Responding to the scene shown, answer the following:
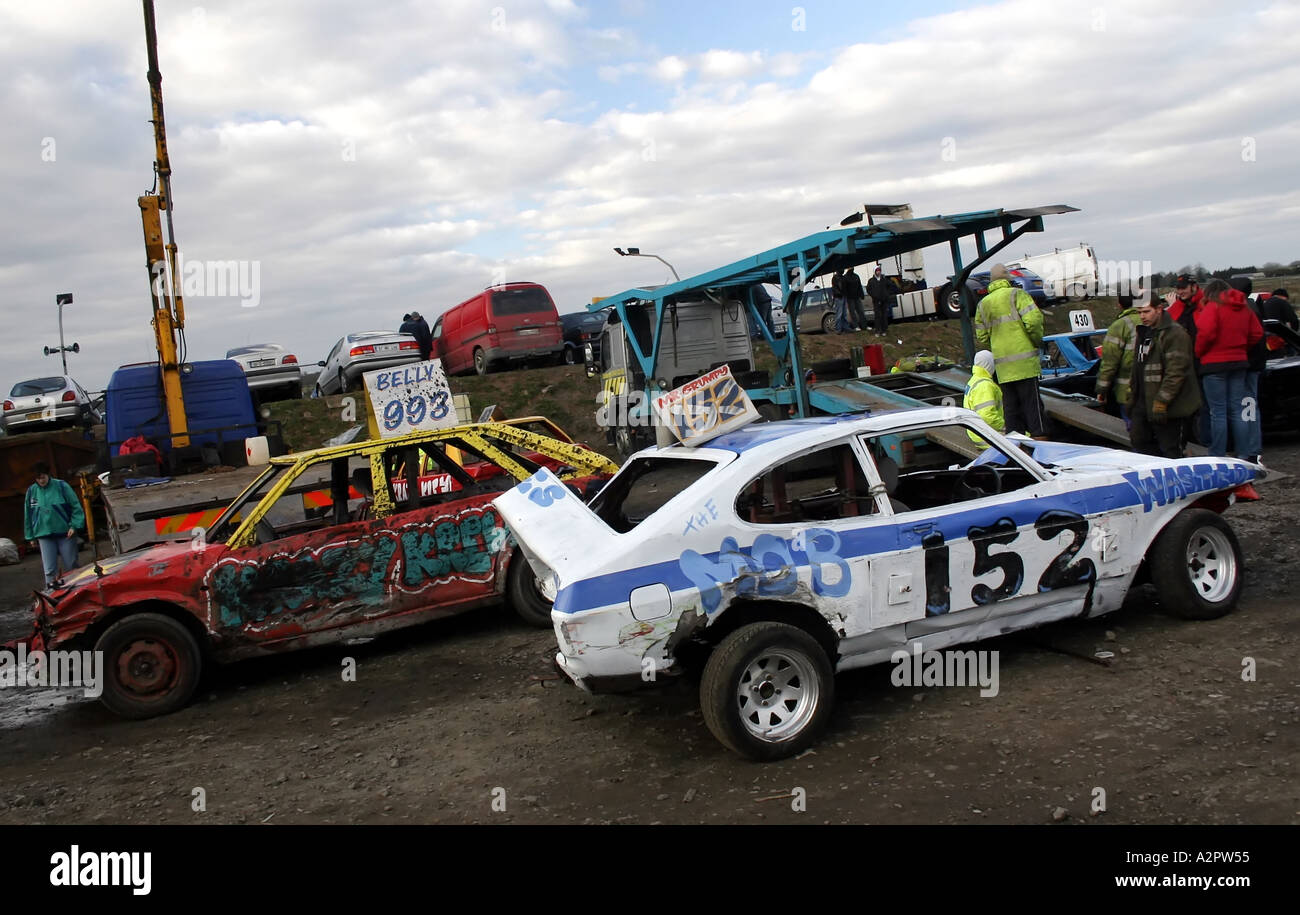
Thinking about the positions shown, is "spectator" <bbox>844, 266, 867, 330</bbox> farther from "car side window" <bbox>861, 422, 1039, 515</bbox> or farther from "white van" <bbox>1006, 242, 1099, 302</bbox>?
"car side window" <bbox>861, 422, 1039, 515</bbox>

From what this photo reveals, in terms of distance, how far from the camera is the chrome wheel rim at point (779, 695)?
4.31m

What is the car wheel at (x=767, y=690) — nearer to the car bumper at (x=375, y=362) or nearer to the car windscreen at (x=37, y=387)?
the car bumper at (x=375, y=362)

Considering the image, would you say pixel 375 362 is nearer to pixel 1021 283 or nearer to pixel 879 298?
pixel 879 298

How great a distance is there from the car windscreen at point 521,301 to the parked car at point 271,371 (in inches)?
175

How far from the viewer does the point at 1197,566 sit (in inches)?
216

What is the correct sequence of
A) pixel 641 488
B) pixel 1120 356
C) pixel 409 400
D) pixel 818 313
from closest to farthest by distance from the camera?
1. pixel 641 488
2. pixel 409 400
3. pixel 1120 356
4. pixel 818 313

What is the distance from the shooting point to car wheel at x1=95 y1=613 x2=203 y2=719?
19.7 feet

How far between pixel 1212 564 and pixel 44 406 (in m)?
20.7

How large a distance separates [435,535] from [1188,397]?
604cm

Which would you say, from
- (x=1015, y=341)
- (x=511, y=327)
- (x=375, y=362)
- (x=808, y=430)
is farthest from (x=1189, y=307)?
(x=375, y=362)

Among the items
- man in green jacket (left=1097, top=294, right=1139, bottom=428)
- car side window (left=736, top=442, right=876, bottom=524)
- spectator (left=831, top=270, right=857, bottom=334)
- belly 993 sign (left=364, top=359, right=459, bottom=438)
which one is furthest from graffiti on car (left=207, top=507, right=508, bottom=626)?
spectator (left=831, top=270, right=857, bottom=334)

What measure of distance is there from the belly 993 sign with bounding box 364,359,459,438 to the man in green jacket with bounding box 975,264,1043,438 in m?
5.11
